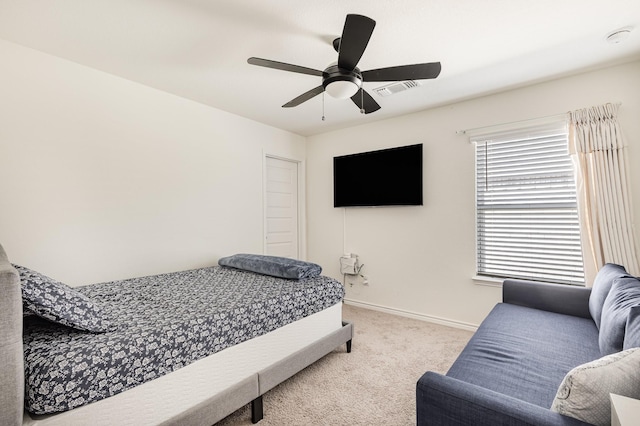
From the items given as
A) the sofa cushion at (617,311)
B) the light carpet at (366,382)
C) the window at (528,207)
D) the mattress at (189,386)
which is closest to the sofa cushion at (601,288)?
the sofa cushion at (617,311)

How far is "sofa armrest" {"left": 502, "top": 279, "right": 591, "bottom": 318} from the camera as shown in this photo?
2273 millimetres

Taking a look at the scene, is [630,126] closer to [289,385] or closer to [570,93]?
[570,93]

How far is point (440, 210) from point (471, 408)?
105 inches

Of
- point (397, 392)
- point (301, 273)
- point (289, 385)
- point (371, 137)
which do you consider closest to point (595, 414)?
point (397, 392)

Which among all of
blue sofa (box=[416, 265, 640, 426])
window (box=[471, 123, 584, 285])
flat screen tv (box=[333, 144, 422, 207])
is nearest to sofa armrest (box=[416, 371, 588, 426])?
blue sofa (box=[416, 265, 640, 426])

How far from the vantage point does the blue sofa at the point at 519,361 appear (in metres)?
1.04

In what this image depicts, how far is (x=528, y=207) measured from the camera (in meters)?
2.97

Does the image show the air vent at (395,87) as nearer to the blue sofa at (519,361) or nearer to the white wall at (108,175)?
the white wall at (108,175)

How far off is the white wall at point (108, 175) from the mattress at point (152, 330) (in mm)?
487

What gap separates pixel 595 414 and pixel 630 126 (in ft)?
8.83

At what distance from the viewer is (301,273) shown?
8.52 feet

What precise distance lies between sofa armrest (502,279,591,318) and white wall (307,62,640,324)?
0.62 meters

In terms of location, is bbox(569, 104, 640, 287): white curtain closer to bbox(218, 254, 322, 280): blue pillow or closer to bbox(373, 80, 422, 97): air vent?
bbox(373, 80, 422, 97): air vent

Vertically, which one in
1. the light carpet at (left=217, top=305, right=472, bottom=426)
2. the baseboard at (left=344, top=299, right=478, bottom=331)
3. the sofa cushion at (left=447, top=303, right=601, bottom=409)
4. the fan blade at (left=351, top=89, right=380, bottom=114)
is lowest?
the light carpet at (left=217, top=305, right=472, bottom=426)
